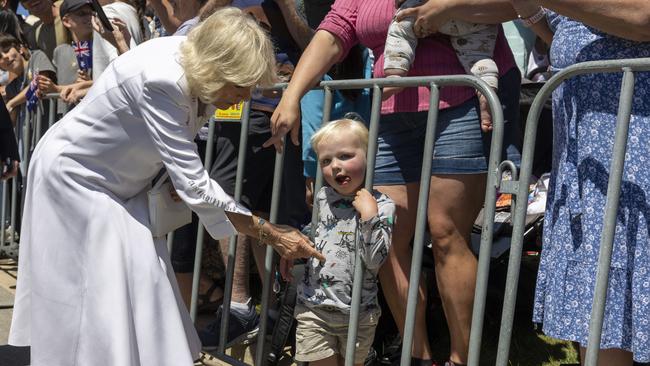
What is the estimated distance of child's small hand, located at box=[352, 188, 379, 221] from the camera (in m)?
3.23

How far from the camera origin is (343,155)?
3439 mm

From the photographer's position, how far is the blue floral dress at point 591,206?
8.89 feet

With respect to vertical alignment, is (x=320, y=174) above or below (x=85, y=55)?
below

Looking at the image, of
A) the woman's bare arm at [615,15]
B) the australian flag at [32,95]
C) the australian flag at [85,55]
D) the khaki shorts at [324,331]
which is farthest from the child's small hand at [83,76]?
the woman's bare arm at [615,15]

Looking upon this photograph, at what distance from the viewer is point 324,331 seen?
3529 mm

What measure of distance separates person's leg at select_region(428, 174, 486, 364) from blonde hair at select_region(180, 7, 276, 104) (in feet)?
2.58

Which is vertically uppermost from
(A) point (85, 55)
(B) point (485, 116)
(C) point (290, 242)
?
(A) point (85, 55)

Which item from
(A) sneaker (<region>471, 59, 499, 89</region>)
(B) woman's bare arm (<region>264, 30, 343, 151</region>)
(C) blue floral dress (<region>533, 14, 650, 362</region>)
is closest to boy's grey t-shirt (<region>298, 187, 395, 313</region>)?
(B) woman's bare arm (<region>264, 30, 343, 151</region>)

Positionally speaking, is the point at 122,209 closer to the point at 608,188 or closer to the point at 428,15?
the point at 428,15

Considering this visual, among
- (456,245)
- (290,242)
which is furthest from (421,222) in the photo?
(290,242)

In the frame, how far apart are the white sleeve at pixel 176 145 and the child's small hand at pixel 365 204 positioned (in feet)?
1.53

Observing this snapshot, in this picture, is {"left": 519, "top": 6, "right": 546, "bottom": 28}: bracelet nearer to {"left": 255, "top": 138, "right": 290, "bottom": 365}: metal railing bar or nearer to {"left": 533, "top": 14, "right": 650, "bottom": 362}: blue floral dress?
{"left": 533, "top": 14, "right": 650, "bottom": 362}: blue floral dress

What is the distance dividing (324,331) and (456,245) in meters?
0.59

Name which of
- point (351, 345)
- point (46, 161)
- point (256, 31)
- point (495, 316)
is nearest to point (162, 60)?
point (256, 31)
